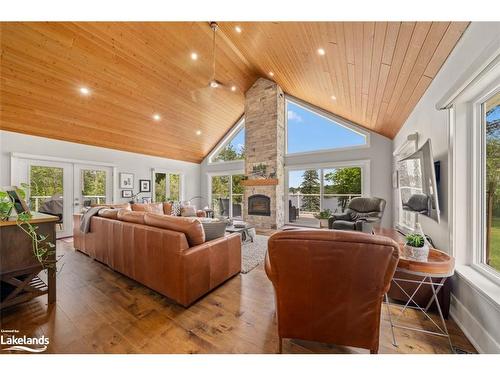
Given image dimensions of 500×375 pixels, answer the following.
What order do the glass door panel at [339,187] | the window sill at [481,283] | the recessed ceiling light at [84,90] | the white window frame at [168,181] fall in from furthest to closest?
the white window frame at [168,181], the glass door panel at [339,187], the recessed ceiling light at [84,90], the window sill at [481,283]

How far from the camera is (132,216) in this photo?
8.13 ft

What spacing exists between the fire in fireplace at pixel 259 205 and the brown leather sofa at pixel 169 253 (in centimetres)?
336

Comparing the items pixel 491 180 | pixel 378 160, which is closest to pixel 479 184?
pixel 491 180

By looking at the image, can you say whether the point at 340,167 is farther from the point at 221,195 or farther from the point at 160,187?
the point at 160,187

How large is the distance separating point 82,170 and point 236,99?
4688 millimetres

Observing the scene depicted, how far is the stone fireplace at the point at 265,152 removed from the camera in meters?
5.84

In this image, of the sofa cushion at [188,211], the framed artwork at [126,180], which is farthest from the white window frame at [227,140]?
the framed artwork at [126,180]

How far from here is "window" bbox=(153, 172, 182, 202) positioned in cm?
707

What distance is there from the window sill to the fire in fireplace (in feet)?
14.5

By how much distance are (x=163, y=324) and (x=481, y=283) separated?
8.18ft

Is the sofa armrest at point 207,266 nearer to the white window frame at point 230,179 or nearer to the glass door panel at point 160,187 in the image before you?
the white window frame at point 230,179
